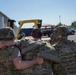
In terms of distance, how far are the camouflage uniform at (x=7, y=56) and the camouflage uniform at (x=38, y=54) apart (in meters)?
0.17

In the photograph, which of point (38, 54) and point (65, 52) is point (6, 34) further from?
point (65, 52)

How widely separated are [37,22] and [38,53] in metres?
11.1

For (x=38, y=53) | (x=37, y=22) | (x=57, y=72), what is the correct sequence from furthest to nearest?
(x=37, y=22)
(x=57, y=72)
(x=38, y=53)

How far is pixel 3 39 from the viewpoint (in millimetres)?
3809

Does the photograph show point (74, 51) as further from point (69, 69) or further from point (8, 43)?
point (8, 43)

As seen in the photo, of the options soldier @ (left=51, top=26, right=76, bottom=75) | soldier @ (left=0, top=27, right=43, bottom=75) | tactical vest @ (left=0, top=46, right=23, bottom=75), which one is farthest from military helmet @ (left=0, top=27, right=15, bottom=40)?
soldier @ (left=51, top=26, right=76, bottom=75)

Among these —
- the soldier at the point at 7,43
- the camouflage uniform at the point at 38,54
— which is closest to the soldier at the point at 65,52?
the camouflage uniform at the point at 38,54

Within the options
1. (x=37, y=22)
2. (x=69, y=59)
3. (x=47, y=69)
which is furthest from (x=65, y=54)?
(x=37, y=22)

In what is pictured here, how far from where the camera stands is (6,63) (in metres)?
3.81

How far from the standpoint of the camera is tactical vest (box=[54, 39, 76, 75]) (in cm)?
468

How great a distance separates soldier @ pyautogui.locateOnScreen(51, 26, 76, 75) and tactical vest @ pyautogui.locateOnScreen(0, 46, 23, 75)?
0.98m

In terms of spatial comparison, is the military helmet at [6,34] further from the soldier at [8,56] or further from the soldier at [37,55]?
the soldier at [37,55]

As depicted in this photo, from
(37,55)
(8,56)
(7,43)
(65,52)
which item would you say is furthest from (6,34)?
(65,52)

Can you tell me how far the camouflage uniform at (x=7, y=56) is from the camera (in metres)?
3.77
